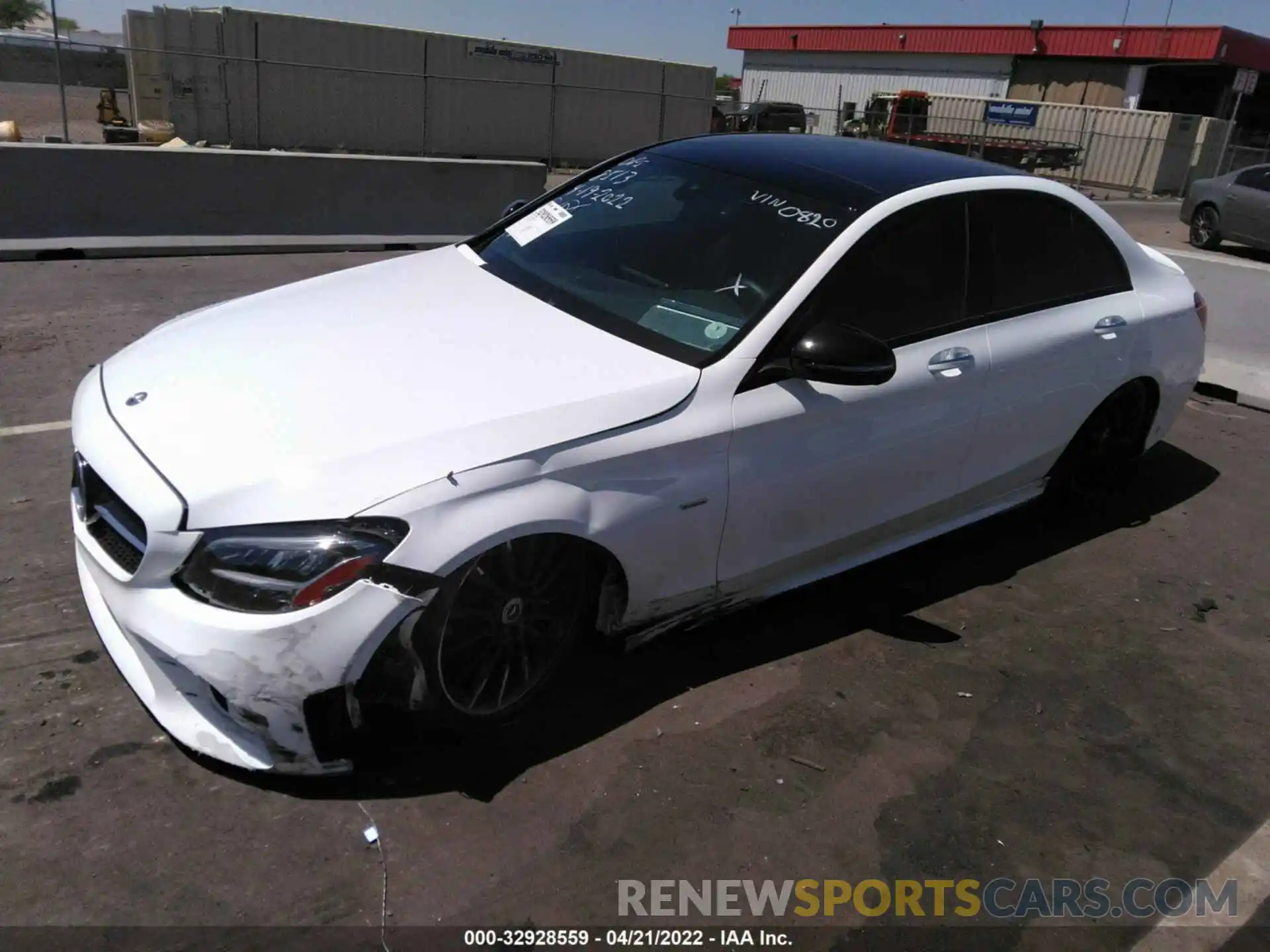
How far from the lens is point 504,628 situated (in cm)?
308

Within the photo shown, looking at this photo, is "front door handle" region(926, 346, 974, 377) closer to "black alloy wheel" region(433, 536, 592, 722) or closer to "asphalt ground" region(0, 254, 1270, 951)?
"asphalt ground" region(0, 254, 1270, 951)

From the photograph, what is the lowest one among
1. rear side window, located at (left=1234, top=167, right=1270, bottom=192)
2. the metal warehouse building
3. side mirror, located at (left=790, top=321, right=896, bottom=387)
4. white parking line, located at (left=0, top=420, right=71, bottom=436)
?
white parking line, located at (left=0, top=420, right=71, bottom=436)

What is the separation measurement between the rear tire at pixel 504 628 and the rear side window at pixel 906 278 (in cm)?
128

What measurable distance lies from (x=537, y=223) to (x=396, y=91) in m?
23.9

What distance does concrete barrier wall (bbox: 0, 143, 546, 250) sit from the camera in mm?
8727

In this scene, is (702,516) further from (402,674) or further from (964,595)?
(964,595)

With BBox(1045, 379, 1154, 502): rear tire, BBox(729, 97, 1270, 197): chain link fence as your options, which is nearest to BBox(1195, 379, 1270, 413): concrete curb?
BBox(1045, 379, 1154, 502): rear tire

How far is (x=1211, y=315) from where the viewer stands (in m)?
8.18

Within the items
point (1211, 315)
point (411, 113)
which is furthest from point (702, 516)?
point (411, 113)

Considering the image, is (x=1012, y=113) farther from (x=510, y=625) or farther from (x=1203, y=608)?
(x=510, y=625)

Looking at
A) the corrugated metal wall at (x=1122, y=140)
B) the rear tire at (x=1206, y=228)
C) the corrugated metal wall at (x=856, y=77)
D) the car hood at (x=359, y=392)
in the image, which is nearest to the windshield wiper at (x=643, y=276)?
the car hood at (x=359, y=392)

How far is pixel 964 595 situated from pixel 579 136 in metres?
26.7

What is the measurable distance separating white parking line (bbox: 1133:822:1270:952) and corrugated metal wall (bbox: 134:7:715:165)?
20.2 m

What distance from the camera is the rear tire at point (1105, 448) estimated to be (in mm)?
4902
